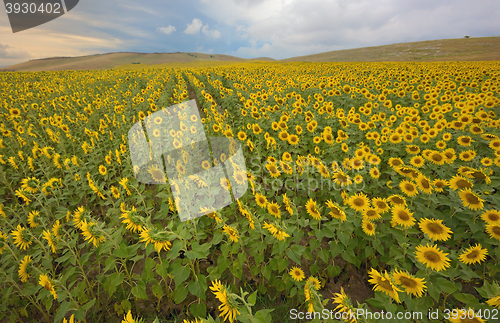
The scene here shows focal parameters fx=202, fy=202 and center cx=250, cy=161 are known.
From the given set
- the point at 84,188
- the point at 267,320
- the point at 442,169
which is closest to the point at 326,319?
the point at 267,320

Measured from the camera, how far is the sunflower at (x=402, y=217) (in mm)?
2701

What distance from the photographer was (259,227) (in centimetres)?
271

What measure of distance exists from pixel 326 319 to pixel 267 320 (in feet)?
1.60

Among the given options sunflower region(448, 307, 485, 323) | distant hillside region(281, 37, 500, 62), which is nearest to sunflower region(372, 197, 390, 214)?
sunflower region(448, 307, 485, 323)

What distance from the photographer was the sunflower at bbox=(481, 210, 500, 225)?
2.54 m

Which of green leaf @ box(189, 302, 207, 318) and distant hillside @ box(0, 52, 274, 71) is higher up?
distant hillside @ box(0, 52, 274, 71)

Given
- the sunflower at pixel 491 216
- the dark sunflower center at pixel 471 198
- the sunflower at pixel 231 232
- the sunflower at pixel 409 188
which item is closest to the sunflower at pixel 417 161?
the sunflower at pixel 409 188

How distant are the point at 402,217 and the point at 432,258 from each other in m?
0.58

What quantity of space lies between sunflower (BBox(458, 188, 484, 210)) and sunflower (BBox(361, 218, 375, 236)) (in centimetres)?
122

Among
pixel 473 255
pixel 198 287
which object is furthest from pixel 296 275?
pixel 473 255

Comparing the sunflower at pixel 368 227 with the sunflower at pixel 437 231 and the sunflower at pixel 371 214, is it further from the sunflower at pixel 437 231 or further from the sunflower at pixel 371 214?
the sunflower at pixel 437 231

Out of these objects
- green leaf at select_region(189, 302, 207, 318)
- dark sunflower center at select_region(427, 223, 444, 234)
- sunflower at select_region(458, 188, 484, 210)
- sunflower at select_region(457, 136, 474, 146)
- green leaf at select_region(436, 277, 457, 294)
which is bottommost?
green leaf at select_region(189, 302, 207, 318)

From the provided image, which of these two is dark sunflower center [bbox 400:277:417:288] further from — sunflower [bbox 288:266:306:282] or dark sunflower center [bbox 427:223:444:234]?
sunflower [bbox 288:266:306:282]

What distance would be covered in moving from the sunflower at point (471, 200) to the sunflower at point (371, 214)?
43.8 inches
